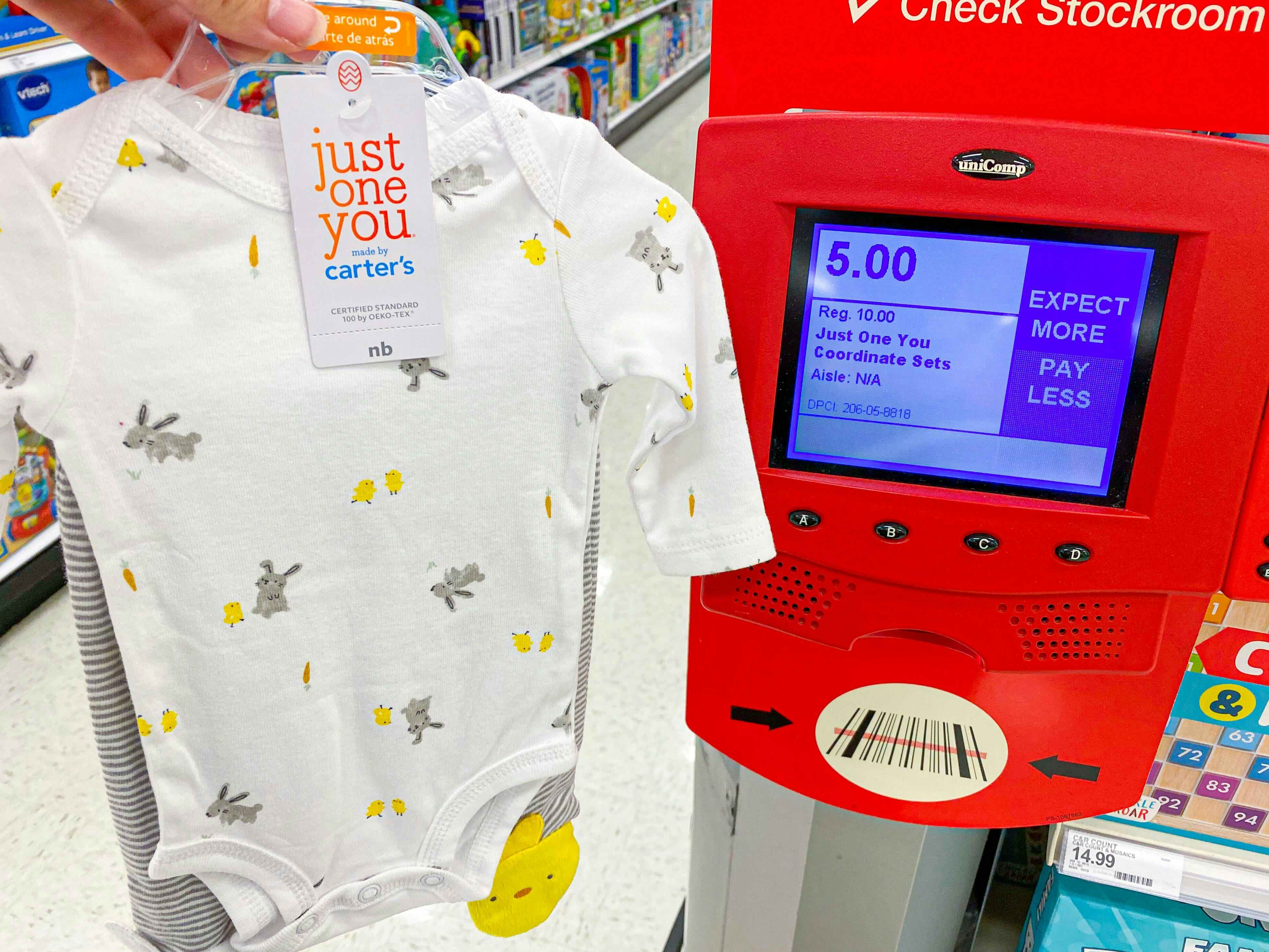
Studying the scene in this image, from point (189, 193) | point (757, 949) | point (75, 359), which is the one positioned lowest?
point (757, 949)

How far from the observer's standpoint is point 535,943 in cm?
175

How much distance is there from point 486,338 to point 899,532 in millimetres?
416

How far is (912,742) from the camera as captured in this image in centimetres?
95

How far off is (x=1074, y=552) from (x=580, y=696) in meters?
0.56

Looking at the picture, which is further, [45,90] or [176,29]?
[45,90]

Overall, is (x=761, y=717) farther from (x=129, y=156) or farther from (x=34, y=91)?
(x=34, y=91)

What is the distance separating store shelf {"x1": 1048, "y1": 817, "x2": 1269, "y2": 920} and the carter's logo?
797 mm

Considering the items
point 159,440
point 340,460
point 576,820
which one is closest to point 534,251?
point 340,460

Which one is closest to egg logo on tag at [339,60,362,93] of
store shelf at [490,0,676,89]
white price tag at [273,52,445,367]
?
white price tag at [273,52,445,367]

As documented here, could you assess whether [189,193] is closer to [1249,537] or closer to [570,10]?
[1249,537]

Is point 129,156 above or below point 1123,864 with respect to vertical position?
above

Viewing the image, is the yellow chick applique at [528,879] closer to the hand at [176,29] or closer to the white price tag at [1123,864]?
the white price tag at [1123,864]

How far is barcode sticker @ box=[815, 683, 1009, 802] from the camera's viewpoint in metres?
0.94

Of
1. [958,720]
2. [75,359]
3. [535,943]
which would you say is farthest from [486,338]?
[535,943]
